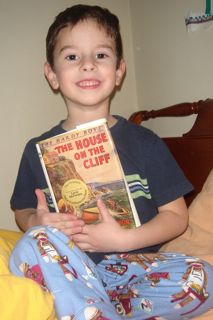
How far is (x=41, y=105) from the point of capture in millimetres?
1201

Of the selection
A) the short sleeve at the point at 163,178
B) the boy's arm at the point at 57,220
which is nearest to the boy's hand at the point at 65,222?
the boy's arm at the point at 57,220

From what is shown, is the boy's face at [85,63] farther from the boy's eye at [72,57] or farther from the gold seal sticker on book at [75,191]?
the gold seal sticker on book at [75,191]

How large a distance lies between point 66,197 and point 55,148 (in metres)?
0.14

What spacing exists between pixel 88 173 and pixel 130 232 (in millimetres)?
203

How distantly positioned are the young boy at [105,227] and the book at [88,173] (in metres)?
0.03

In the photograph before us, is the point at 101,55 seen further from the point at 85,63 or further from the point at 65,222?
the point at 65,222

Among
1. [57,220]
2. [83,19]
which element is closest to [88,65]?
[83,19]

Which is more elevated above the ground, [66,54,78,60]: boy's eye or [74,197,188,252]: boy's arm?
[66,54,78,60]: boy's eye

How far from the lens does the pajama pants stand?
481 mm

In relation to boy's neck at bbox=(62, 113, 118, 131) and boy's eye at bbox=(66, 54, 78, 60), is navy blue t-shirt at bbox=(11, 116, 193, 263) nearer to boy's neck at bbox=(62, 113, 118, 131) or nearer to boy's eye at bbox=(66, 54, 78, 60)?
boy's neck at bbox=(62, 113, 118, 131)

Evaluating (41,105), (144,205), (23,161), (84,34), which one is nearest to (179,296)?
(144,205)

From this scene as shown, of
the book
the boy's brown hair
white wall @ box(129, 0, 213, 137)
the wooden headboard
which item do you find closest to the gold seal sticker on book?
the book

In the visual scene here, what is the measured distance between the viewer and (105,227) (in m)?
0.67

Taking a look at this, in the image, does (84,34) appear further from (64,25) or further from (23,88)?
(23,88)
